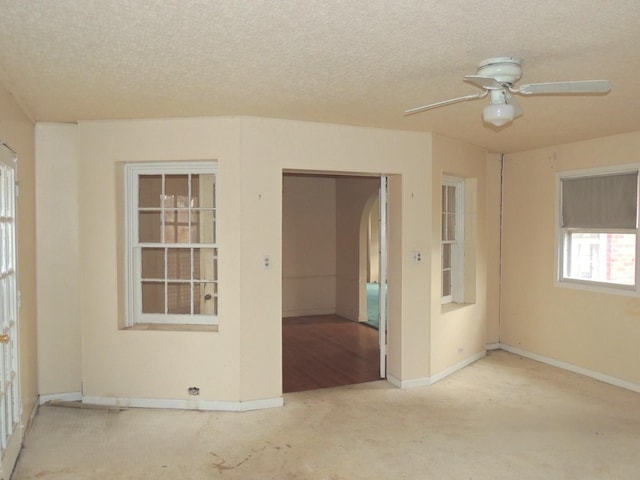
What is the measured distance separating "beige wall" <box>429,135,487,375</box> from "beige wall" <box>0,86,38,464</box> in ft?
11.2

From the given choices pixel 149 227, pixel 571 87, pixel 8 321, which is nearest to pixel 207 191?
pixel 149 227

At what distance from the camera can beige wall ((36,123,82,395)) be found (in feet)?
13.4

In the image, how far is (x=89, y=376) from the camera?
408 cm

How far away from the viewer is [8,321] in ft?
9.89

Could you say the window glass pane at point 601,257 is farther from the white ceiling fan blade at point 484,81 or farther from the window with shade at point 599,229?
the white ceiling fan blade at point 484,81

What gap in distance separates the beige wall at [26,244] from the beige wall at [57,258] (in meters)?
0.10

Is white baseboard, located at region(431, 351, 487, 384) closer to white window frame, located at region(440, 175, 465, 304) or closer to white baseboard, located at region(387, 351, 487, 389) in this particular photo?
white baseboard, located at region(387, 351, 487, 389)

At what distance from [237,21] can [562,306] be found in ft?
15.0

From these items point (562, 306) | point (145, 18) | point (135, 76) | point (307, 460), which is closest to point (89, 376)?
point (307, 460)

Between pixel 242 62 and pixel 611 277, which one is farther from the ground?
pixel 242 62

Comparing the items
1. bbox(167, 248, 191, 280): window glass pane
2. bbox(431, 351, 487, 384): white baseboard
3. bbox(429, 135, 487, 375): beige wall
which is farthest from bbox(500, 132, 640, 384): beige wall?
bbox(167, 248, 191, 280): window glass pane

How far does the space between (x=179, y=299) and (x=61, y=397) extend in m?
1.31

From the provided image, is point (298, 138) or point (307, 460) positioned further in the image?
point (298, 138)

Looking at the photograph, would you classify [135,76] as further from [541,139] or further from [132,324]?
[541,139]
